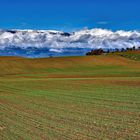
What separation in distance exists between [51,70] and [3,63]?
1178 cm

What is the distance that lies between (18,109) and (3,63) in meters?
64.9

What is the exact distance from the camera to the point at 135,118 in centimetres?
1814

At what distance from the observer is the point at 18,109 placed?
76.4 ft

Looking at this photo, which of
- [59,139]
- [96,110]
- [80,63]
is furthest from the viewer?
[80,63]

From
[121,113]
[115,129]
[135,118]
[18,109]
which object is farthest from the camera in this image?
[18,109]

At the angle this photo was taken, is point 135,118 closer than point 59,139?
No

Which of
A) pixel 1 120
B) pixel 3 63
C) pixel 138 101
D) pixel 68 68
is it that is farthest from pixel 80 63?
pixel 1 120

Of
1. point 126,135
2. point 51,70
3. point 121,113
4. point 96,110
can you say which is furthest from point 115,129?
point 51,70

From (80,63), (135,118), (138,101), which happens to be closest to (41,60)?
(80,63)

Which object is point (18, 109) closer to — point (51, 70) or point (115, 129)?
point (115, 129)

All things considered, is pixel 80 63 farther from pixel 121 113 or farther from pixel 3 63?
pixel 121 113

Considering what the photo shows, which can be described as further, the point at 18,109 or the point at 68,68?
the point at 68,68

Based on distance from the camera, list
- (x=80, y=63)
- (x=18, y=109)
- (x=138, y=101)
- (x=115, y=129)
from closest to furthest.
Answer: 1. (x=115, y=129)
2. (x=18, y=109)
3. (x=138, y=101)
4. (x=80, y=63)

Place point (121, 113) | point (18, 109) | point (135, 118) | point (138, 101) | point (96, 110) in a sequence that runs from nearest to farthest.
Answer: point (135, 118), point (121, 113), point (96, 110), point (18, 109), point (138, 101)
